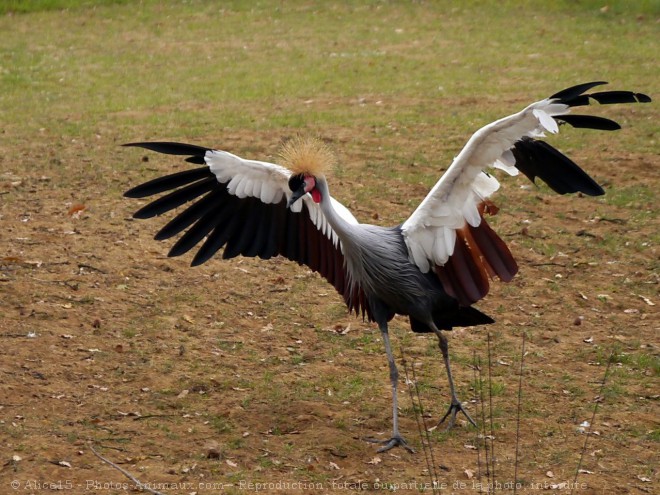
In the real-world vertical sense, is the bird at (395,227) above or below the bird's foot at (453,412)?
above

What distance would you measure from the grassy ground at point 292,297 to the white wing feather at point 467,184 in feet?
3.15

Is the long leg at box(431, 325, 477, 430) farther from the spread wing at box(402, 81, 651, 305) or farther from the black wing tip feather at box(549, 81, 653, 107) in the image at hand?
the black wing tip feather at box(549, 81, 653, 107)

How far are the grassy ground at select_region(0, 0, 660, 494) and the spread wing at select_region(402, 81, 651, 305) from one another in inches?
32.1

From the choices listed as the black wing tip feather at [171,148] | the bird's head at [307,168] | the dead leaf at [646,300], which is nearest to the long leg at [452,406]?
the bird's head at [307,168]

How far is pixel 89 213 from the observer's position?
7.71 m

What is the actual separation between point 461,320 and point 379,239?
2.19 ft

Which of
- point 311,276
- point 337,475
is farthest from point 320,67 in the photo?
point 337,475

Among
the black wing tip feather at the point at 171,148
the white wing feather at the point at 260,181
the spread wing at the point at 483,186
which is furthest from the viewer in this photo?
the white wing feather at the point at 260,181

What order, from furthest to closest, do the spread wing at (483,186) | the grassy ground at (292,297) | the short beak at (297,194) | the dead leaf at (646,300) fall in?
the dead leaf at (646,300) → the short beak at (297,194) → the grassy ground at (292,297) → the spread wing at (483,186)

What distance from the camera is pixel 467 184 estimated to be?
15.9ft

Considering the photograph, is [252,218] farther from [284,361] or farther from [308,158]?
[284,361]

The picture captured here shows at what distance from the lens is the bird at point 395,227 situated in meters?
4.71

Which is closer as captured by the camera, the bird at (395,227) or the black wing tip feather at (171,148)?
the bird at (395,227)

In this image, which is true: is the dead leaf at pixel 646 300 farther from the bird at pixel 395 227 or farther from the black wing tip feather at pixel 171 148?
the black wing tip feather at pixel 171 148
